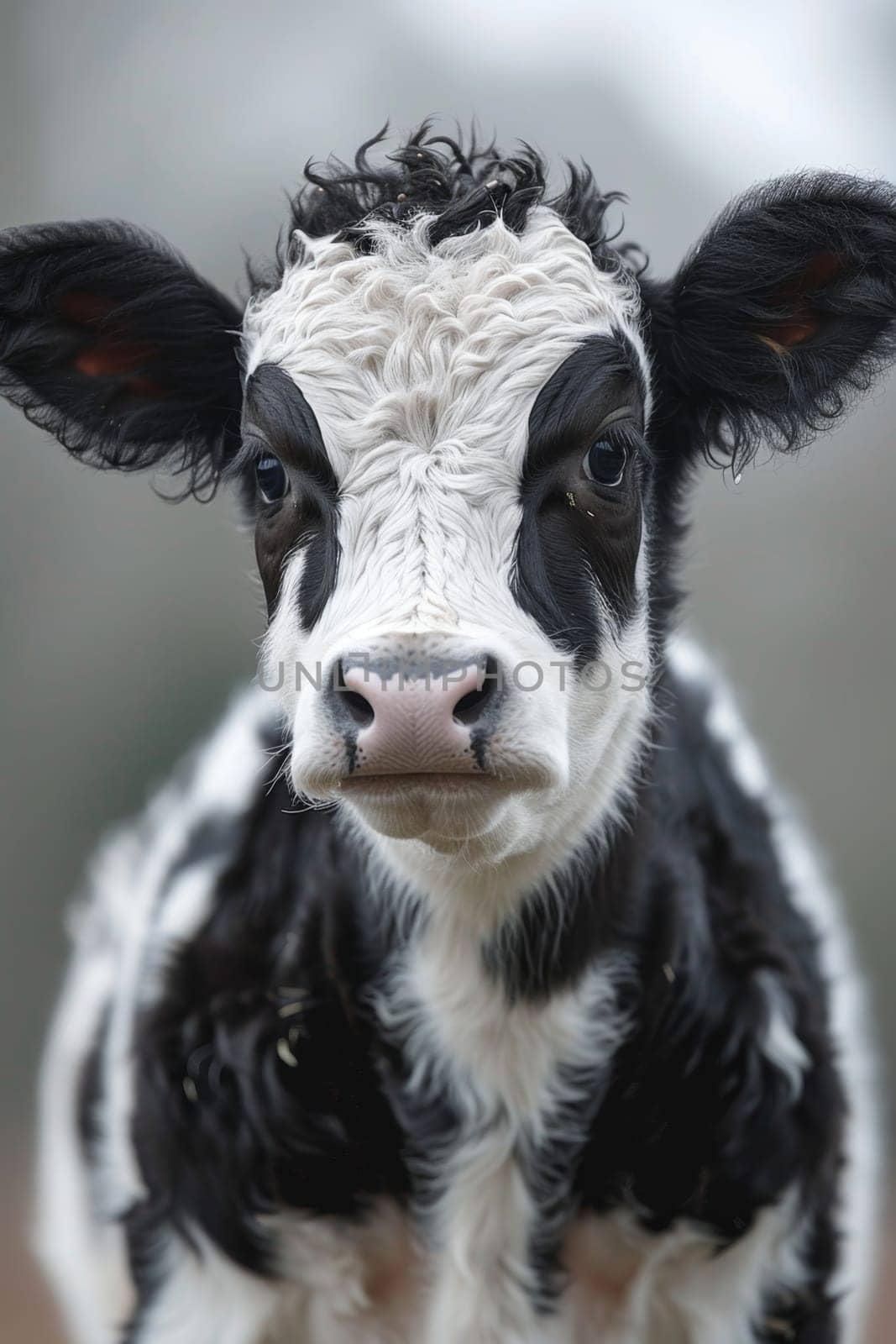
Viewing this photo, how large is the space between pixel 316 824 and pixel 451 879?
0.47m

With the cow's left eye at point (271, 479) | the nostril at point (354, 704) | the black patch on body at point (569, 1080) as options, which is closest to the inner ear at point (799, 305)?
the black patch on body at point (569, 1080)

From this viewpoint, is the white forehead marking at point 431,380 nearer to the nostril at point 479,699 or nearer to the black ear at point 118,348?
the nostril at point 479,699

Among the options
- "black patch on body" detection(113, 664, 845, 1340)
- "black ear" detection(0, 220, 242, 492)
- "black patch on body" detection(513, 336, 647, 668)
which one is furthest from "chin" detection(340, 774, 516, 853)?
"black ear" detection(0, 220, 242, 492)

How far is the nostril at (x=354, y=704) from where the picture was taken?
2039mm

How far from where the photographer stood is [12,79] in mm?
9516

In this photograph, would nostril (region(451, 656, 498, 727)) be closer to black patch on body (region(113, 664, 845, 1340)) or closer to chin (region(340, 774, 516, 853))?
chin (region(340, 774, 516, 853))

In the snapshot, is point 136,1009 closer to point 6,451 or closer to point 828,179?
point 828,179

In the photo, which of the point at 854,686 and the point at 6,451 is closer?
the point at 6,451

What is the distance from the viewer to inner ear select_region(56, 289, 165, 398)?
291 centimetres

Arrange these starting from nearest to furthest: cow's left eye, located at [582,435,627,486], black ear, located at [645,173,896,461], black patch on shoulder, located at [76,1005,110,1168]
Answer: cow's left eye, located at [582,435,627,486] < black ear, located at [645,173,896,461] < black patch on shoulder, located at [76,1005,110,1168]

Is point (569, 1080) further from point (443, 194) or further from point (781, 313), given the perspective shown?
point (443, 194)

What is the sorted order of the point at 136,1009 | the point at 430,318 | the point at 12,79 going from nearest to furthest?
1. the point at 430,318
2. the point at 136,1009
3. the point at 12,79

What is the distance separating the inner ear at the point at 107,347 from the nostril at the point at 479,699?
4.39 ft

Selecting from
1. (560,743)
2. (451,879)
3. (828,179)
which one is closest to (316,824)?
(451,879)
